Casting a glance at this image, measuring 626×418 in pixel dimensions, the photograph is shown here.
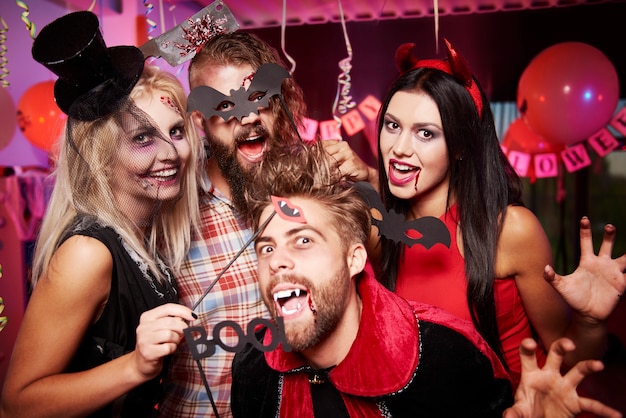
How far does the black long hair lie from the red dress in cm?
3

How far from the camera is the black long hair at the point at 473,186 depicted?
190cm

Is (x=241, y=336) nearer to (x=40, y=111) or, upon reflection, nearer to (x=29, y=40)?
(x=40, y=111)

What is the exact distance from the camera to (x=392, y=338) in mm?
1563

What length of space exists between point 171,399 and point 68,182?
0.71 metres

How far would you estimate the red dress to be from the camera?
1.95m

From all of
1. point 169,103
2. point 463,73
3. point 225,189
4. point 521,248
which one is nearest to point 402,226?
point 521,248

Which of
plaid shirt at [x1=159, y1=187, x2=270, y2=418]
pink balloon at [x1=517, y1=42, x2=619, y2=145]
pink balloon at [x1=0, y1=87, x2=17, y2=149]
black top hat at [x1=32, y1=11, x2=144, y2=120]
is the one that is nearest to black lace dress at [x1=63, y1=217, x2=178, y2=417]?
plaid shirt at [x1=159, y1=187, x2=270, y2=418]

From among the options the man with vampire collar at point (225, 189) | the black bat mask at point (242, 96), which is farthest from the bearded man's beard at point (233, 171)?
the black bat mask at point (242, 96)

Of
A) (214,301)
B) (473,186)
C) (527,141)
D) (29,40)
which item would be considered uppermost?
(29,40)

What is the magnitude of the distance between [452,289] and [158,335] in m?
0.99

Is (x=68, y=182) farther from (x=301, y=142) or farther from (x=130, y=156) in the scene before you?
(x=301, y=142)

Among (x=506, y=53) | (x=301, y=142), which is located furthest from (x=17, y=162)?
(x=506, y=53)

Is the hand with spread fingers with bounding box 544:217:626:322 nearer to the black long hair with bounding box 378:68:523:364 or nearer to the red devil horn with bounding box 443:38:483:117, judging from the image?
the black long hair with bounding box 378:68:523:364

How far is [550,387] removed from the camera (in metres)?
1.38
